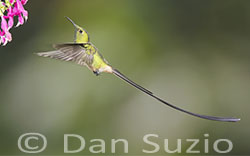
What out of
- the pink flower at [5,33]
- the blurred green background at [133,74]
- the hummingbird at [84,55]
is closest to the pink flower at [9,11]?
the pink flower at [5,33]

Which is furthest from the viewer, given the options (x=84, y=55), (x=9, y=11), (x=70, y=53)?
(x=84, y=55)

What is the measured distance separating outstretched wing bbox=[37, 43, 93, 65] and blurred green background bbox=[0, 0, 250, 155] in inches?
97.0

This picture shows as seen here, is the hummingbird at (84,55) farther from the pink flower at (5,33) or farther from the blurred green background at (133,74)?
the blurred green background at (133,74)

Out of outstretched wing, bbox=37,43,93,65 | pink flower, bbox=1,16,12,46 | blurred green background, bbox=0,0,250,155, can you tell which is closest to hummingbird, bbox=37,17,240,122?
outstretched wing, bbox=37,43,93,65

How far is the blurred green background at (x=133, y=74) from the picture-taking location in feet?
14.3

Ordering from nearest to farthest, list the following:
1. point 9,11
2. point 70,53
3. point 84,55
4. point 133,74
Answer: point 9,11 → point 70,53 → point 84,55 → point 133,74

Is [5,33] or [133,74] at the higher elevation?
[133,74]

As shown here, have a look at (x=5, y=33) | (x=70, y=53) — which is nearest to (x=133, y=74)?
(x=70, y=53)

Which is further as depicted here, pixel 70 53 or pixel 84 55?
pixel 84 55

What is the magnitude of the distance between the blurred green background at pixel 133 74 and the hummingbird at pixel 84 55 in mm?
2324

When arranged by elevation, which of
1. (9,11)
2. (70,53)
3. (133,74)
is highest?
(133,74)

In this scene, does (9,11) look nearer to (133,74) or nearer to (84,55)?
(84,55)

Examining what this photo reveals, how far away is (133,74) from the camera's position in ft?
14.9

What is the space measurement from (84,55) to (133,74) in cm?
264
